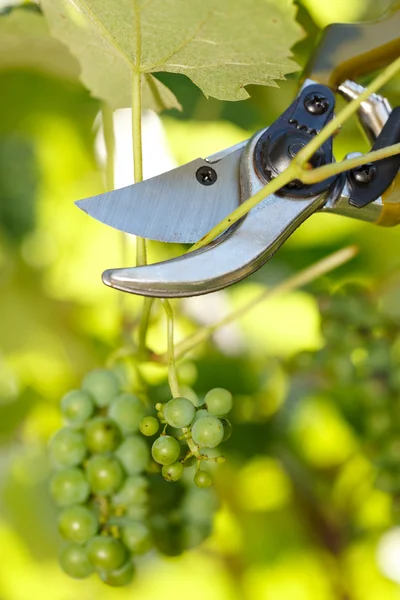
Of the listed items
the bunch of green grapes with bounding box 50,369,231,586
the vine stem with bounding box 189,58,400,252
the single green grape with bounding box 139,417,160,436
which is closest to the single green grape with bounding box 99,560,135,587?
the bunch of green grapes with bounding box 50,369,231,586

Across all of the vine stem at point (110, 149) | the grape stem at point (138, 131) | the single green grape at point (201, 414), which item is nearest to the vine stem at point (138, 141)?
the grape stem at point (138, 131)

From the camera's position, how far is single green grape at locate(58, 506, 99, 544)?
1.96ft

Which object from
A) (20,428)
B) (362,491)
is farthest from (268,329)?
(20,428)

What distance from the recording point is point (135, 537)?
607 millimetres

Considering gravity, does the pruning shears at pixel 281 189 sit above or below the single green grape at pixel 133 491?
above

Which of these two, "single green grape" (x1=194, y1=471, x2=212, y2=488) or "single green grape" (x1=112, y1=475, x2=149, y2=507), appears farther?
"single green grape" (x1=112, y1=475, x2=149, y2=507)

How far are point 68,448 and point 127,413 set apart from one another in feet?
0.20

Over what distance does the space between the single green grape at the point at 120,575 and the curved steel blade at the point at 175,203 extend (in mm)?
309

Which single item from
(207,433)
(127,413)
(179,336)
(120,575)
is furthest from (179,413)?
(179,336)

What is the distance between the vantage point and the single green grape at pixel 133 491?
1.95ft

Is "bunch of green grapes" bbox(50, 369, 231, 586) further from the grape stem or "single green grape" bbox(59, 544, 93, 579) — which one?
the grape stem

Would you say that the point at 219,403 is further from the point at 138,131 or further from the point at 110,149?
the point at 110,149

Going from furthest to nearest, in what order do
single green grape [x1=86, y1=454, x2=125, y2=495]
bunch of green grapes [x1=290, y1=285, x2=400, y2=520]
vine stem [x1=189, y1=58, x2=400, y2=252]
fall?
bunch of green grapes [x1=290, y1=285, x2=400, y2=520] → single green grape [x1=86, y1=454, x2=125, y2=495] → vine stem [x1=189, y1=58, x2=400, y2=252]

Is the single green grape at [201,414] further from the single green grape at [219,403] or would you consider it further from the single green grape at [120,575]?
the single green grape at [120,575]
